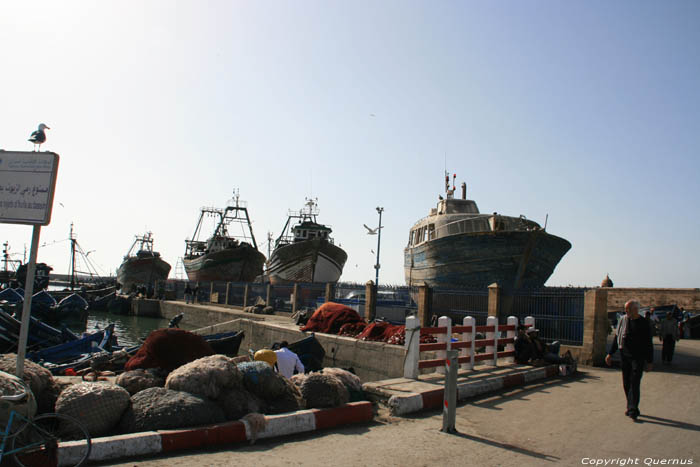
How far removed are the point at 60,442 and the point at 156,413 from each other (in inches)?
36.5

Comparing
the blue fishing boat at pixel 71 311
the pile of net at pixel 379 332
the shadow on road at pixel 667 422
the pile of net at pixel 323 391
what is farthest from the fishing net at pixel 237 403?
the blue fishing boat at pixel 71 311

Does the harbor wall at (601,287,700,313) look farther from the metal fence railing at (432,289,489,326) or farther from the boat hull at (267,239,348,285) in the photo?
the boat hull at (267,239,348,285)

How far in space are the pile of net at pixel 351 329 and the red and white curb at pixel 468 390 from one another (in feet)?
21.2

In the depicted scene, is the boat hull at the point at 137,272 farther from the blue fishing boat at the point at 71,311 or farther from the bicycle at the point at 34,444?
the bicycle at the point at 34,444

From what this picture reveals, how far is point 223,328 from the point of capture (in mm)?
22891

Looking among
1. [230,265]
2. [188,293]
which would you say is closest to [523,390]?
[188,293]

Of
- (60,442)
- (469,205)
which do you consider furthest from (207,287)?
(60,442)

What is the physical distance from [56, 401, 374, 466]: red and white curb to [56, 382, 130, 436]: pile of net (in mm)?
489

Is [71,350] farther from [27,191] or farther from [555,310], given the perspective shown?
[555,310]

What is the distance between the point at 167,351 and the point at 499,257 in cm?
1861

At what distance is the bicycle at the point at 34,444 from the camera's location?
372 centimetres

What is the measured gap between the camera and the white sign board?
15.2 feet

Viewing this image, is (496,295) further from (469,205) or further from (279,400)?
(469,205)

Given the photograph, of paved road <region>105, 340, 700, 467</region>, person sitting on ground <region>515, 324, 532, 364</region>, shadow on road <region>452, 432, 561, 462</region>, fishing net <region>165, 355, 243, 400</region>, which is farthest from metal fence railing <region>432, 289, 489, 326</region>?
fishing net <region>165, 355, 243, 400</region>
